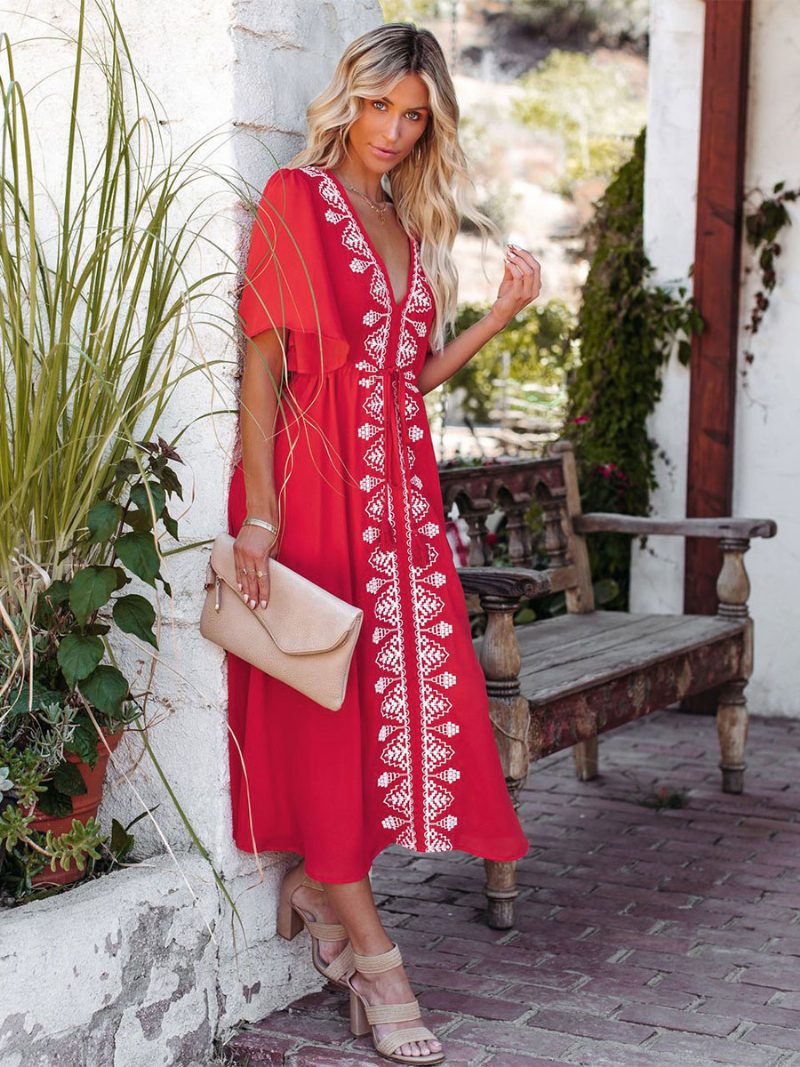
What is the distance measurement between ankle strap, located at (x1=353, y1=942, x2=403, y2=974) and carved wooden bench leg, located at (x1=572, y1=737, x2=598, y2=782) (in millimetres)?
2079

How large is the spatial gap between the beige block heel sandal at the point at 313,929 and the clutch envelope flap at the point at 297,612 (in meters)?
0.56

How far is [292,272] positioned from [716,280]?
3259 mm

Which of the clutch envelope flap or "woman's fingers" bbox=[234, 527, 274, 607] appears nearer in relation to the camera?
the clutch envelope flap

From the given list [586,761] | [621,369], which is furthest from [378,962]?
[621,369]

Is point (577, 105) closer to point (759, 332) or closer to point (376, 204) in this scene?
point (759, 332)

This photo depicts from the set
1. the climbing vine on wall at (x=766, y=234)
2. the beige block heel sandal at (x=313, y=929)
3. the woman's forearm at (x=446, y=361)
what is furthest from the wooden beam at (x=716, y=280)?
the beige block heel sandal at (x=313, y=929)

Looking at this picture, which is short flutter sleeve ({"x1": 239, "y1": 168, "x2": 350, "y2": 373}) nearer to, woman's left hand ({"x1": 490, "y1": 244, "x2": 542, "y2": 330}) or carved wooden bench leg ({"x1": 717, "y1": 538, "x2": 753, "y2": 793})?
woman's left hand ({"x1": 490, "y1": 244, "x2": 542, "y2": 330})

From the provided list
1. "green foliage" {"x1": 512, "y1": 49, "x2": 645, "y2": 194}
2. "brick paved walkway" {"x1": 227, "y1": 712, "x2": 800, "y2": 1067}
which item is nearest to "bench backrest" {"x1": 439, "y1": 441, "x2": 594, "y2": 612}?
"brick paved walkway" {"x1": 227, "y1": 712, "x2": 800, "y2": 1067}

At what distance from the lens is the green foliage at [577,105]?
2742 centimetres

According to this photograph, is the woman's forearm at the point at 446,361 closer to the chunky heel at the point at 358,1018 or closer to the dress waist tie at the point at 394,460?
the dress waist tie at the point at 394,460

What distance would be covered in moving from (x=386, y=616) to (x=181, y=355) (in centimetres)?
65

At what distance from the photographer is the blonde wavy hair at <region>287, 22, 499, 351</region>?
2650 millimetres

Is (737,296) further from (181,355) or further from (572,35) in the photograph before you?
(572,35)

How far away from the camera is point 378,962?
2.74 meters
